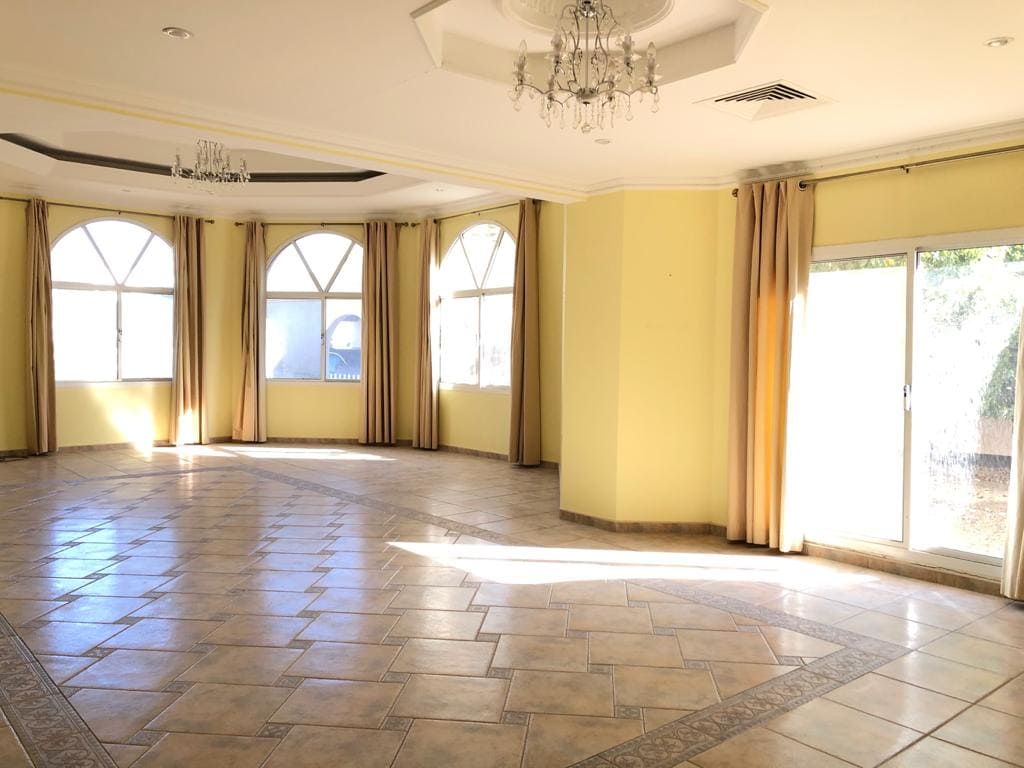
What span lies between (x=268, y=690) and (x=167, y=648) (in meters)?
0.68

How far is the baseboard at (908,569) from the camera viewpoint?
4473 mm

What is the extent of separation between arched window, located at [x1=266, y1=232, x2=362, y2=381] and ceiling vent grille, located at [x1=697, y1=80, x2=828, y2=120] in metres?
6.94

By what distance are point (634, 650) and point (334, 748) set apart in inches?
56.4

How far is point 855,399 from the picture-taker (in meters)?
5.10

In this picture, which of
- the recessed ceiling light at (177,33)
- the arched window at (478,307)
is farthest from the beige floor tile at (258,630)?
the arched window at (478,307)

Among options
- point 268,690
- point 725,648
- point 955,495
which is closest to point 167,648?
point 268,690

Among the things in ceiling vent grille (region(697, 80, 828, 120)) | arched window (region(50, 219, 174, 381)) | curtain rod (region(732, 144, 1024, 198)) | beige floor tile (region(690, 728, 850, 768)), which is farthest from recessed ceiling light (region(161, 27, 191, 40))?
arched window (region(50, 219, 174, 381))

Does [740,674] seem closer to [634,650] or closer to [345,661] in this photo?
[634,650]

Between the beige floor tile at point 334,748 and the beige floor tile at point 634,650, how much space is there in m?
1.05

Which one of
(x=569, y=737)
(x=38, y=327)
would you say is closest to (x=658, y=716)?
(x=569, y=737)

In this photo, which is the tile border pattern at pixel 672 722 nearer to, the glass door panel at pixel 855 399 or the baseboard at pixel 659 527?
the glass door panel at pixel 855 399

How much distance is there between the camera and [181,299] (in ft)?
32.0

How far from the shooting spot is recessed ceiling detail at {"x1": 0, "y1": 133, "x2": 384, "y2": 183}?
7.25m

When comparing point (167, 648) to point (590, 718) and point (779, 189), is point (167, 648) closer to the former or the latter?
point (590, 718)
